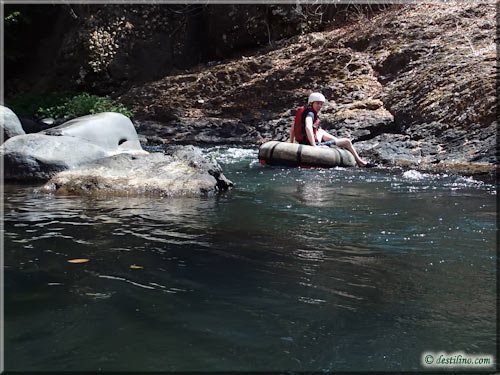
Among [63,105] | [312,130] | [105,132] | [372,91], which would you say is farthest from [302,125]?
[63,105]

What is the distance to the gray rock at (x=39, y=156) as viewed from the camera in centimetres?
945

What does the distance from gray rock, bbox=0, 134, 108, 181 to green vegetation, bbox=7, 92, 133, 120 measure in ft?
25.4

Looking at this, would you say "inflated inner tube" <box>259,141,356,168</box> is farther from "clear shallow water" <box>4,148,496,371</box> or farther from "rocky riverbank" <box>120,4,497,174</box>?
"clear shallow water" <box>4,148,496,371</box>

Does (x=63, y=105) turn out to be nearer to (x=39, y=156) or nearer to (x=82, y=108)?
(x=82, y=108)

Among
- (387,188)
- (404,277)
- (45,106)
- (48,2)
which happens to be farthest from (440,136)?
(48,2)

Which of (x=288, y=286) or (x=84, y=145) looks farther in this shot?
(x=84, y=145)

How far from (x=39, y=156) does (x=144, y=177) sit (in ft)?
6.06

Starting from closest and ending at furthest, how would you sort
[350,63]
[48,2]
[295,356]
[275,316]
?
[295,356] < [275,316] < [350,63] < [48,2]

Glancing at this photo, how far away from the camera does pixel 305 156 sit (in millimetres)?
11727

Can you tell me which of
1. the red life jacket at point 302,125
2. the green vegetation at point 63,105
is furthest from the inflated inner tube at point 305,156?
the green vegetation at point 63,105

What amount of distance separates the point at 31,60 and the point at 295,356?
23383mm

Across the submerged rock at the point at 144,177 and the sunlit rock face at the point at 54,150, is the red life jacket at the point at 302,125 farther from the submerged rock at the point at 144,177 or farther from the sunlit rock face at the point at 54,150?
A: the sunlit rock face at the point at 54,150

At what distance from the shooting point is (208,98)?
708 inches

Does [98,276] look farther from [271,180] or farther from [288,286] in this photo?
[271,180]
